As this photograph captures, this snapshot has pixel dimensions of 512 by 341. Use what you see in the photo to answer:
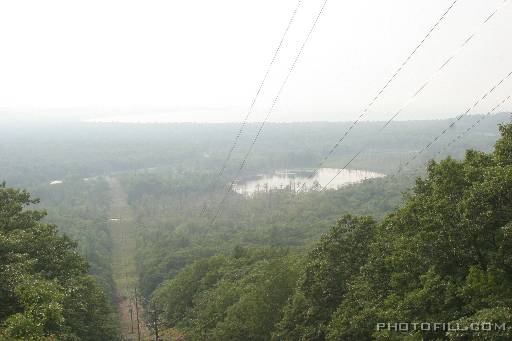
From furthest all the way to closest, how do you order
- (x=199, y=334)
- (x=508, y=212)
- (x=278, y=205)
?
(x=278, y=205) < (x=199, y=334) < (x=508, y=212)

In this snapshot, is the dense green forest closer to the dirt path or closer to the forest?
the forest

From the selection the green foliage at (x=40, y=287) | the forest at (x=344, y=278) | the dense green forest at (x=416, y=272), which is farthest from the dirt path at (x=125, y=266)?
the dense green forest at (x=416, y=272)

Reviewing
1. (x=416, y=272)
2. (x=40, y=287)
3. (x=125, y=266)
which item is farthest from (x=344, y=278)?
(x=125, y=266)

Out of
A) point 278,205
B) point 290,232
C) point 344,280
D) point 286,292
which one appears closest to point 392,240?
point 344,280

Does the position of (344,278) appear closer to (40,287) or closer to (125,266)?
(40,287)

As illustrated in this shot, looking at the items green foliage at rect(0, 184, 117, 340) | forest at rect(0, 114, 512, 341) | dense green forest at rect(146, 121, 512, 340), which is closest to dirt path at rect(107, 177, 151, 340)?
forest at rect(0, 114, 512, 341)

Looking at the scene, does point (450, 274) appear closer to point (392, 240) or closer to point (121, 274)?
point (392, 240)

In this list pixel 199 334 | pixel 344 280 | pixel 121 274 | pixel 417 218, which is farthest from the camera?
pixel 121 274

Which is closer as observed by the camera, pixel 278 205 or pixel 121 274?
pixel 121 274

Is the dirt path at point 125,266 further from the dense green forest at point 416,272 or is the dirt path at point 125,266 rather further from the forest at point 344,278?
the dense green forest at point 416,272
